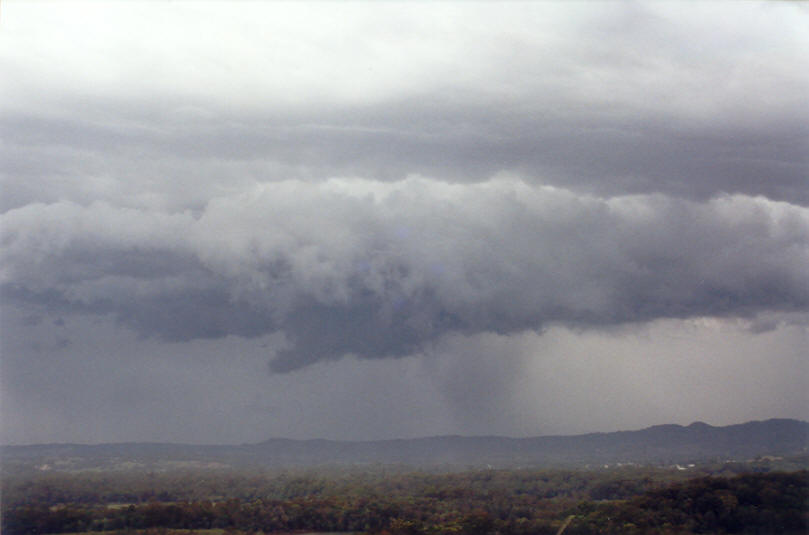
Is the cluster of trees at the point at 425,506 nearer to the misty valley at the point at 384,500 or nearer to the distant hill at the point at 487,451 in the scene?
the misty valley at the point at 384,500

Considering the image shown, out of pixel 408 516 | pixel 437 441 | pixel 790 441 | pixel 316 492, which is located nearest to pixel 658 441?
pixel 437 441

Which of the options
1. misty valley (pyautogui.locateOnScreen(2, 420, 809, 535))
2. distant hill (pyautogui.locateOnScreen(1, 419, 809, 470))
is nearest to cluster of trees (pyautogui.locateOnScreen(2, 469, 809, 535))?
misty valley (pyautogui.locateOnScreen(2, 420, 809, 535))

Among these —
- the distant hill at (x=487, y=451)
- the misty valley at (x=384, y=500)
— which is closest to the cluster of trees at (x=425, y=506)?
the misty valley at (x=384, y=500)

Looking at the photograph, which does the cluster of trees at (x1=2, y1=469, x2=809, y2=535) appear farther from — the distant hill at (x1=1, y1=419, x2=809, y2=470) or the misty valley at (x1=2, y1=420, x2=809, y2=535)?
the distant hill at (x1=1, y1=419, x2=809, y2=470)

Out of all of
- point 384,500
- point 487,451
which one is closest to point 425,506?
point 384,500

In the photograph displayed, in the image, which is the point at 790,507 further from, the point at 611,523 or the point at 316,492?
the point at 316,492

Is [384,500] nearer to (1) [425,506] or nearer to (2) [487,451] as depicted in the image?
(1) [425,506]
